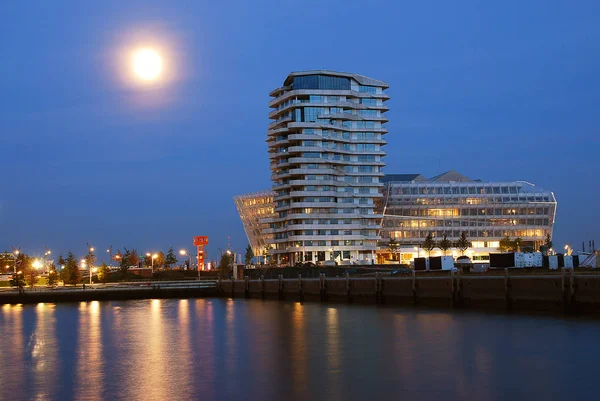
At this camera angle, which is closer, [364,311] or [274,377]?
[274,377]

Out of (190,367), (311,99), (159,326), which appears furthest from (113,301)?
(190,367)

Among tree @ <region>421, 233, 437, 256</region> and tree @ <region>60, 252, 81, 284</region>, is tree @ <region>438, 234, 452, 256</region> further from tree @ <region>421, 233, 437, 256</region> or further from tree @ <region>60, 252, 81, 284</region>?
tree @ <region>60, 252, 81, 284</region>

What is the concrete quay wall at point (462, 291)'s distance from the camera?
229 ft

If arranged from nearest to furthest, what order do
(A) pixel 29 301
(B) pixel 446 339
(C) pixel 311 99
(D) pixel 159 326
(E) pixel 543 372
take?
(E) pixel 543 372 → (B) pixel 446 339 → (D) pixel 159 326 → (A) pixel 29 301 → (C) pixel 311 99

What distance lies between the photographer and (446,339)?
206ft

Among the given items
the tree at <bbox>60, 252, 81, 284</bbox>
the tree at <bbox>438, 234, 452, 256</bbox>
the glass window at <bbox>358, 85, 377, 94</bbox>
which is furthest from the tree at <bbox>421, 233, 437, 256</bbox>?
the tree at <bbox>60, 252, 81, 284</bbox>

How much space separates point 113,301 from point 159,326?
60000mm

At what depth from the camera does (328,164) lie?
18862cm

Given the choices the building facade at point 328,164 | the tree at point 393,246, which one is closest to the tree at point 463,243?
the tree at point 393,246

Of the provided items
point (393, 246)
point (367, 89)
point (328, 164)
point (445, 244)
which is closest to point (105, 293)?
point (328, 164)

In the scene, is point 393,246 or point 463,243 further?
point 393,246

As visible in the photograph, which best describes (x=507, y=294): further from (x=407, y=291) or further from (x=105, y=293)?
(x=105, y=293)

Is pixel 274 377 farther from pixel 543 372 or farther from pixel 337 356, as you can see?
pixel 543 372

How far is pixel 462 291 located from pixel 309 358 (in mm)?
34424
